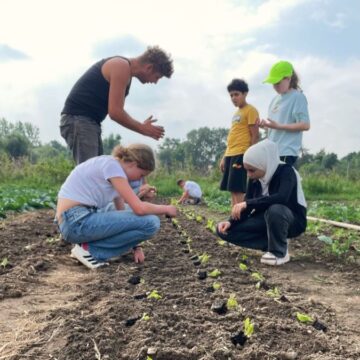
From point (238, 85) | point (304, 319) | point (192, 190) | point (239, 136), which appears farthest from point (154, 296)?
point (192, 190)

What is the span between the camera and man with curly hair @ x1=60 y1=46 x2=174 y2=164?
3.97 metres

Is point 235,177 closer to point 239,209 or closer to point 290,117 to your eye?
point 290,117

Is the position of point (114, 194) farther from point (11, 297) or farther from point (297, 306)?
point (297, 306)

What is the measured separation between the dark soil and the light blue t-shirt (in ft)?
3.57

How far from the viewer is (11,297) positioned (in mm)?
2756

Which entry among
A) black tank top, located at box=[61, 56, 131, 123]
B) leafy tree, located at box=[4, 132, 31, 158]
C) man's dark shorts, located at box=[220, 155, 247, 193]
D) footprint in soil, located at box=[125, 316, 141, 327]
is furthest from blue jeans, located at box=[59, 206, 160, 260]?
leafy tree, located at box=[4, 132, 31, 158]

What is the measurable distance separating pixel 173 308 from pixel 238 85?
3.64 m

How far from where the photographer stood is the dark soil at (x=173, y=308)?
1896 millimetres

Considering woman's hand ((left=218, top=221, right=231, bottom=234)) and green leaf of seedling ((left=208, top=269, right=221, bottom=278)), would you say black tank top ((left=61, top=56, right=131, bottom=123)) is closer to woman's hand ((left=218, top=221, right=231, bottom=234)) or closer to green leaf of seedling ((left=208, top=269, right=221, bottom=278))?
woman's hand ((left=218, top=221, right=231, bottom=234))

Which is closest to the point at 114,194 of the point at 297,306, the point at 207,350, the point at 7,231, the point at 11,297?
the point at 11,297

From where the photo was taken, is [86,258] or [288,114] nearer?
[86,258]

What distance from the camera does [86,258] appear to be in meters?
3.63

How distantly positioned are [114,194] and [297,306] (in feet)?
5.72

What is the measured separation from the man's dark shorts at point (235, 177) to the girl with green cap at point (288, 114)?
816mm
